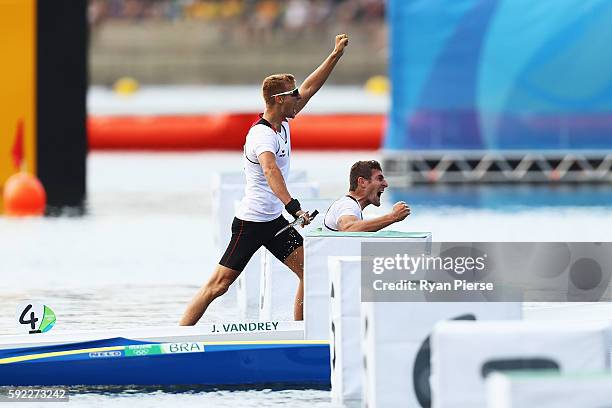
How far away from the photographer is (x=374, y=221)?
1077 cm

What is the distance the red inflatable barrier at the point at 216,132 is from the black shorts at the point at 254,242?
25199mm

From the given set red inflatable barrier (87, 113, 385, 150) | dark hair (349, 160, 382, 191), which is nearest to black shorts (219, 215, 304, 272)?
dark hair (349, 160, 382, 191)

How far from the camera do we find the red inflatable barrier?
37125 mm

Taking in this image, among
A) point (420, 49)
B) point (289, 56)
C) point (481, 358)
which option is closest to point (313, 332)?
Answer: point (481, 358)

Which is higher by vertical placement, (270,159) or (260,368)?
(270,159)

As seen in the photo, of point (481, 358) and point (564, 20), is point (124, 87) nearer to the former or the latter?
point (564, 20)

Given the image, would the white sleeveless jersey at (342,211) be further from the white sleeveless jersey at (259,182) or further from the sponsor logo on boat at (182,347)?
the sponsor logo on boat at (182,347)

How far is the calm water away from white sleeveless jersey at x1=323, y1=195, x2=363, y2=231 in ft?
4.30

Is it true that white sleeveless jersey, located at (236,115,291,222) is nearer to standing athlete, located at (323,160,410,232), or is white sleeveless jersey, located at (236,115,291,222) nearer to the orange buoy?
standing athlete, located at (323,160,410,232)

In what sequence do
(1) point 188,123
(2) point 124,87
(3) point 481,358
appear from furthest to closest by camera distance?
(2) point 124,87, (1) point 188,123, (3) point 481,358

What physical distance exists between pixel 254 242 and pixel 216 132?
2612 centimetres

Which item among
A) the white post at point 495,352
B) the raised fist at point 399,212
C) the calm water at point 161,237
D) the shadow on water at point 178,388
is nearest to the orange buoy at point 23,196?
the calm water at point 161,237

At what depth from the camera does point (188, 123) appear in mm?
37750

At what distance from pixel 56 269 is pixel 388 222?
759cm
